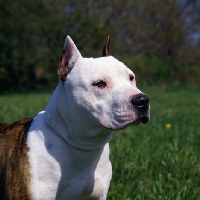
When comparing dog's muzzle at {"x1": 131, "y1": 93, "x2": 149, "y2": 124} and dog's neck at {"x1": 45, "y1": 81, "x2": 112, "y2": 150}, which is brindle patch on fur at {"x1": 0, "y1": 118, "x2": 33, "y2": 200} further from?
dog's muzzle at {"x1": 131, "y1": 93, "x2": 149, "y2": 124}

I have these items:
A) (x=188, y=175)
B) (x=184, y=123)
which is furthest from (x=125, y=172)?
(x=184, y=123)

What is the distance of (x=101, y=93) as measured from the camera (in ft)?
8.24

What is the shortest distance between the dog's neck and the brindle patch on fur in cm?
26

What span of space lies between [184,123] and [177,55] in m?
19.3

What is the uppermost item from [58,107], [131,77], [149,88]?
[131,77]

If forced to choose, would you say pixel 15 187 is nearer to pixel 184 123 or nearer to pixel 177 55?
pixel 184 123

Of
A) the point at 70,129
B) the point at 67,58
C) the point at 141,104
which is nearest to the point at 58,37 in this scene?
the point at 67,58

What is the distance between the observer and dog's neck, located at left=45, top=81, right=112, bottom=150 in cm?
262

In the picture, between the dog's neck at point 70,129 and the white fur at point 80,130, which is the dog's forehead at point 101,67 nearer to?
the white fur at point 80,130

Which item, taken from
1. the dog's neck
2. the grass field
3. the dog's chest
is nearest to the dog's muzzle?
the dog's neck

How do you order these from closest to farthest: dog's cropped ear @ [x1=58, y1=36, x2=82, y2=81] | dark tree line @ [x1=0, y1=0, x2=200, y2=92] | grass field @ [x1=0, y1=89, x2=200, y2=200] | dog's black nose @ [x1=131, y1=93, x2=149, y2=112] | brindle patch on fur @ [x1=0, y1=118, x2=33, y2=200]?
dog's black nose @ [x1=131, y1=93, x2=149, y2=112] < brindle patch on fur @ [x1=0, y1=118, x2=33, y2=200] < dog's cropped ear @ [x1=58, y1=36, x2=82, y2=81] < grass field @ [x1=0, y1=89, x2=200, y2=200] < dark tree line @ [x1=0, y1=0, x2=200, y2=92]

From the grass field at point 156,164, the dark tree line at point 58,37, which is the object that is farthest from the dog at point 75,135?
the dark tree line at point 58,37

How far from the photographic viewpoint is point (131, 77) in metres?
2.76

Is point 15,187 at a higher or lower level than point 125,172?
higher
